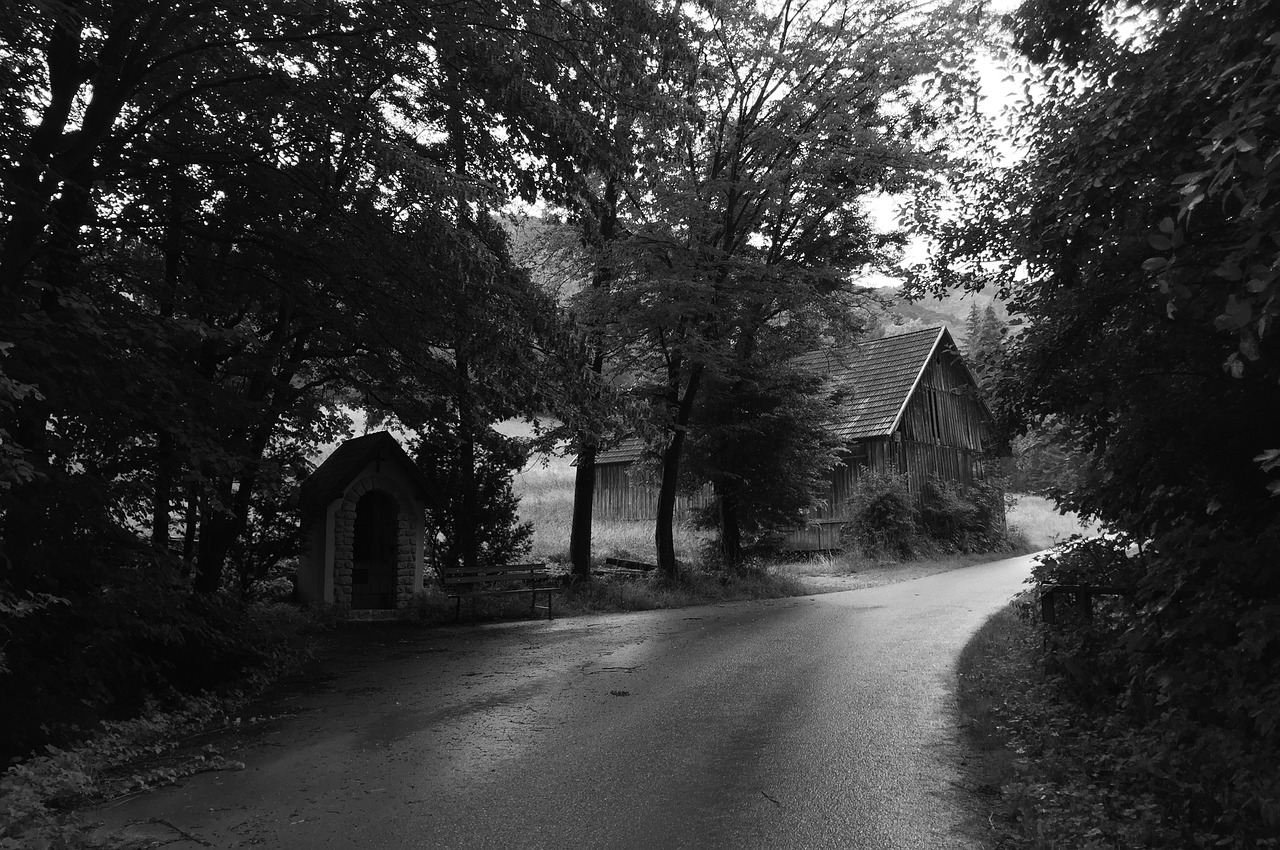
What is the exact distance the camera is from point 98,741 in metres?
7.25

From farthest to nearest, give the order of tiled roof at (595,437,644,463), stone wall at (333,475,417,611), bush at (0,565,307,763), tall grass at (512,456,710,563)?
tiled roof at (595,437,644,463) < tall grass at (512,456,710,563) < stone wall at (333,475,417,611) < bush at (0,565,307,763)

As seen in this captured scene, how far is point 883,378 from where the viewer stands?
111 ft

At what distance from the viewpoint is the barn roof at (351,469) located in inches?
644

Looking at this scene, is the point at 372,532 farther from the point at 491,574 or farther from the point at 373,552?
the point at 491,574

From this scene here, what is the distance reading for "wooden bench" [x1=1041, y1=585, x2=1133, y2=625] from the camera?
6746 mm

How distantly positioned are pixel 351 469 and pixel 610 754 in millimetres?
11227

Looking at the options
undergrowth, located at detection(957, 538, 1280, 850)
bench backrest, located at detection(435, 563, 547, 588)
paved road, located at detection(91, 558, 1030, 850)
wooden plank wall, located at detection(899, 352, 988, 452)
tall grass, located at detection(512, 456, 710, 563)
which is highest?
wooden plank wall, located at detection(899, 352, 988, 452)

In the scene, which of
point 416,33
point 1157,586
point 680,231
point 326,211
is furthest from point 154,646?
point 680,231

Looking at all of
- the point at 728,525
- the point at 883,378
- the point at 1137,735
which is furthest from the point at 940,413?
the point at 1137,735

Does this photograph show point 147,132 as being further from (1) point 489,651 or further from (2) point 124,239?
(1) point 489,651

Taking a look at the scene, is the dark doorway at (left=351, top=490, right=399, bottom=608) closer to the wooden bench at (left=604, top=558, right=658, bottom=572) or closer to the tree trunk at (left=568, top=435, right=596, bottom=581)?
the tree trunk at (left=568, top=435, right=596, bottom=581)

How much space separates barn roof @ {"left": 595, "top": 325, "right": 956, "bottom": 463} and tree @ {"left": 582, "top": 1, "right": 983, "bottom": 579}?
384 inches

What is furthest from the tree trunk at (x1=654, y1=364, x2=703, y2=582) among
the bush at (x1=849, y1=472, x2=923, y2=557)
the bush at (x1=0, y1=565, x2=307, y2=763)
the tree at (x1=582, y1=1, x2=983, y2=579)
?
the bush at (x1=0, y1=565, x2=307, y2=763)

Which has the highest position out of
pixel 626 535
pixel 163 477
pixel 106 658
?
pixel 163 477
